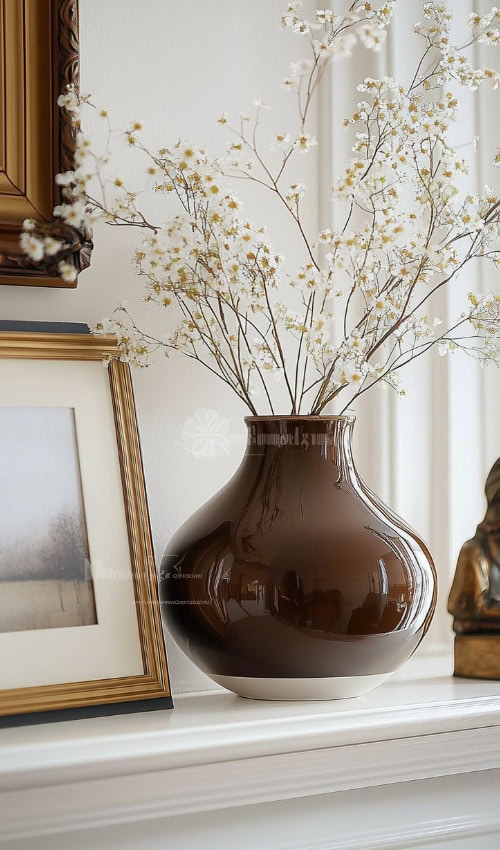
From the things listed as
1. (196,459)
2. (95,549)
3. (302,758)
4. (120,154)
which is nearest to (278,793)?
(302,758)

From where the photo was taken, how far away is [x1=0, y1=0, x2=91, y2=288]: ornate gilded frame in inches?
38.6

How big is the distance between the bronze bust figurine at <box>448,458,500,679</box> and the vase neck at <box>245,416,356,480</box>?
0.21m

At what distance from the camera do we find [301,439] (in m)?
0.96

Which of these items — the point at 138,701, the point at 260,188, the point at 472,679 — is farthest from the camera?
the point at 260,188

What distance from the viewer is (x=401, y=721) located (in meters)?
0.87

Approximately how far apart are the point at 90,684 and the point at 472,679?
1.47ft

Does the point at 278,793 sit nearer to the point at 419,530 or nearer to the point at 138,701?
the point at 138,701

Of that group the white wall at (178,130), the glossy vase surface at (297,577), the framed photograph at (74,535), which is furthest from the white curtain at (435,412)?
the framed photograph at (74,535)

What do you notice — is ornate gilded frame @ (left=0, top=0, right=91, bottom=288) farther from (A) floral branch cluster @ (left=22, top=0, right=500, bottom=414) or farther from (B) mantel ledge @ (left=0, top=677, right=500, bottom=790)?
(B) mantel ledge @ (left=0, top=677, right=500, bottom=790)

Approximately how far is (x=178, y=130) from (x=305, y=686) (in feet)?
2.23

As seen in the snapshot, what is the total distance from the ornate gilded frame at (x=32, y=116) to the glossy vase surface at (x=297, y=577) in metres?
0.32

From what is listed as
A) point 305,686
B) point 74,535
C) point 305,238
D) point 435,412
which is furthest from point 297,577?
point 435,412

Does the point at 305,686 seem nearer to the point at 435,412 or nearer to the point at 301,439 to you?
the point at 301,439

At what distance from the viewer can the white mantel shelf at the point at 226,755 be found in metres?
0.75
